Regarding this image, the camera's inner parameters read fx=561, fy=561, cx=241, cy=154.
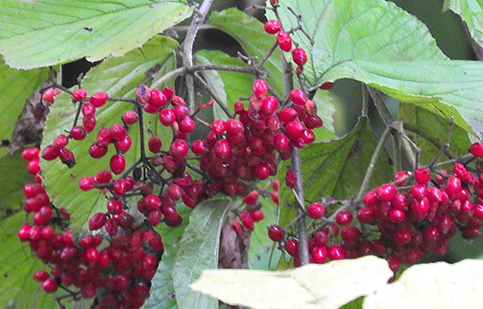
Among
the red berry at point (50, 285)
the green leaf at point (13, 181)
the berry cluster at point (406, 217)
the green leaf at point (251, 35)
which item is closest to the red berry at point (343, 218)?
the berry cluster at point (406, 217)

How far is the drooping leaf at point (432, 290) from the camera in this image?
0.31 m

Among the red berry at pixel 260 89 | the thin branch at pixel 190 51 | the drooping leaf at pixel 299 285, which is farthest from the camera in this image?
the thin branch at pixel 190 51

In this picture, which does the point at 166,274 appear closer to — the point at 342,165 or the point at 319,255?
the point at 319,255

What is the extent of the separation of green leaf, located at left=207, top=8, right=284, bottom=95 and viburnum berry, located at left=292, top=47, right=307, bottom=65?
0.33 metres

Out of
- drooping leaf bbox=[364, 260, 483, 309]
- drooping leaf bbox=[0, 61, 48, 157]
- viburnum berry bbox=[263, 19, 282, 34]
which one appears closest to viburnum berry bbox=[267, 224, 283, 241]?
viburnum berry bbox=[263, 19, 282, 34]

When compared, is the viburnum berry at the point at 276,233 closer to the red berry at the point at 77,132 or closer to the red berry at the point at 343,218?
the red berry at the point at 343,218

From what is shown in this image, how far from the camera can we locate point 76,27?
70 cm

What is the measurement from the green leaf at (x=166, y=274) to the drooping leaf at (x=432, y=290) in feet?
1.32

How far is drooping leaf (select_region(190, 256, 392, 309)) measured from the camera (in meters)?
0.31

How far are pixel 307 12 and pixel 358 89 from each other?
0.73m

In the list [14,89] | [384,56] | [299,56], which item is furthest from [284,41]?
[14,89]

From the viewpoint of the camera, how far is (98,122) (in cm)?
75

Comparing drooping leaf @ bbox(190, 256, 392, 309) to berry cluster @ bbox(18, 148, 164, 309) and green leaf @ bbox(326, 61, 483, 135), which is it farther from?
berry cluster @ bbox(18, 148, 164, 309)

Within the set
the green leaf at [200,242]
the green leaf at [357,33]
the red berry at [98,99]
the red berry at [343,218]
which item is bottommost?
the green leaf at [200,242]
